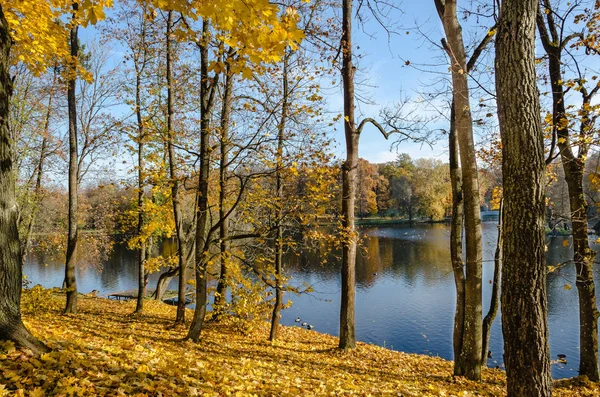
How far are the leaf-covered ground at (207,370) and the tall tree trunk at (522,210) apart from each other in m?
1.77

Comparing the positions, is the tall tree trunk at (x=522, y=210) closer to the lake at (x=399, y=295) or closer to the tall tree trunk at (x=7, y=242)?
the lake at (x=399, y=295)

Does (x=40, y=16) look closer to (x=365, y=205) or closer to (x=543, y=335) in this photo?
(x=543, y=335)

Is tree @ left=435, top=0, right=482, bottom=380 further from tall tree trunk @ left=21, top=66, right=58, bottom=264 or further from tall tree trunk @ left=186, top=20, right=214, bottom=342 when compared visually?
tall tree trunk @ left=21, top=66, right=58, bottom=264

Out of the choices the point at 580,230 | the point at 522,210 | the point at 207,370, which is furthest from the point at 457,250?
the point at 207,370

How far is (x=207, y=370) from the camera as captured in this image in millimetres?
4188

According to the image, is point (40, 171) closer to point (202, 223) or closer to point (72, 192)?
point (72, 192)

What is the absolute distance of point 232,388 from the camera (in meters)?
3.61

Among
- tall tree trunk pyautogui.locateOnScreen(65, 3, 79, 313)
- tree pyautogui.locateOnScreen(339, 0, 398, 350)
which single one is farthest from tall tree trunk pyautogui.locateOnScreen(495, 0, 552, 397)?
tall tree trunk pyautogui.locateOnScreen(65, 3, 79, 313)

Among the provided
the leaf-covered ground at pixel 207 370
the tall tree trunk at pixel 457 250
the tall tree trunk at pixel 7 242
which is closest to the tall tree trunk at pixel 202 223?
the leaf-covered ground at pixel 207 370

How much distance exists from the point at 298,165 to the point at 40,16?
4772 millimetres

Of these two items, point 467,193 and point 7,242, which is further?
point 467,193

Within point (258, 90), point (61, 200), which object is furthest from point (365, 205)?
point (258, 90)

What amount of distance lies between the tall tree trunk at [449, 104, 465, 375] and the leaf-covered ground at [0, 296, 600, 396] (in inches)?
24.4

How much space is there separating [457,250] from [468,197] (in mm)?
1160
